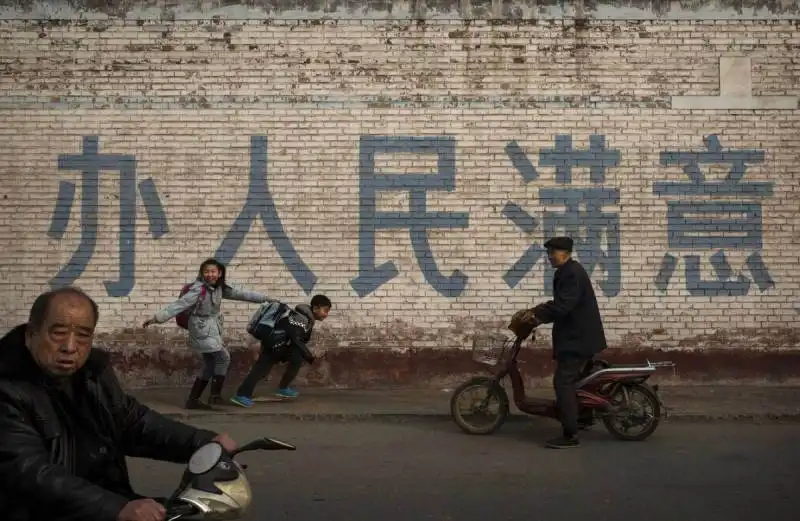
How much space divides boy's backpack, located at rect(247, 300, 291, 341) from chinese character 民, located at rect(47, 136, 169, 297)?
228 cm

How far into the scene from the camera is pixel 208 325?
402 inches

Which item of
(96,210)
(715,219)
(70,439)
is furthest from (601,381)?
(96,210)

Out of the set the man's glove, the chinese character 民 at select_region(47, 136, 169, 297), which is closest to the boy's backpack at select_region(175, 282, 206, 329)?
the chinese character 民 at select_region(47, 136, 169, 297)

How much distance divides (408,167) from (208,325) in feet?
11.2

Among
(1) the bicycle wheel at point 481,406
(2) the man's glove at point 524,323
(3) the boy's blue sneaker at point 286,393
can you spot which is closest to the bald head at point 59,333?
(2) the man's glove at point 524,323

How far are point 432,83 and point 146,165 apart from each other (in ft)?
12.8

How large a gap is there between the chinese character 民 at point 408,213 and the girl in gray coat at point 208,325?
1935 millimetres

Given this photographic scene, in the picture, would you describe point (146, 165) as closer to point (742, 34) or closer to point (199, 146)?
point (199, 146)

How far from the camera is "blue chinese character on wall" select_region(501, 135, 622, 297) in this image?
463 inches

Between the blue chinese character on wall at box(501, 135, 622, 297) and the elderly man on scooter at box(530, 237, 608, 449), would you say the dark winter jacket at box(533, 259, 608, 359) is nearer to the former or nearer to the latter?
the elderly man on scooter at box(530, 237, 608, 449)

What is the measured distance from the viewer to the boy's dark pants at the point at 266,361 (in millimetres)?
10289

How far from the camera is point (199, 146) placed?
39.0 ft

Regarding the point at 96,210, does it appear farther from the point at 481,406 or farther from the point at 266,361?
the point at 481,406

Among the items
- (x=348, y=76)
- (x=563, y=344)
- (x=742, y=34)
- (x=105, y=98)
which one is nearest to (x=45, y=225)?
(x=105, y=98)
